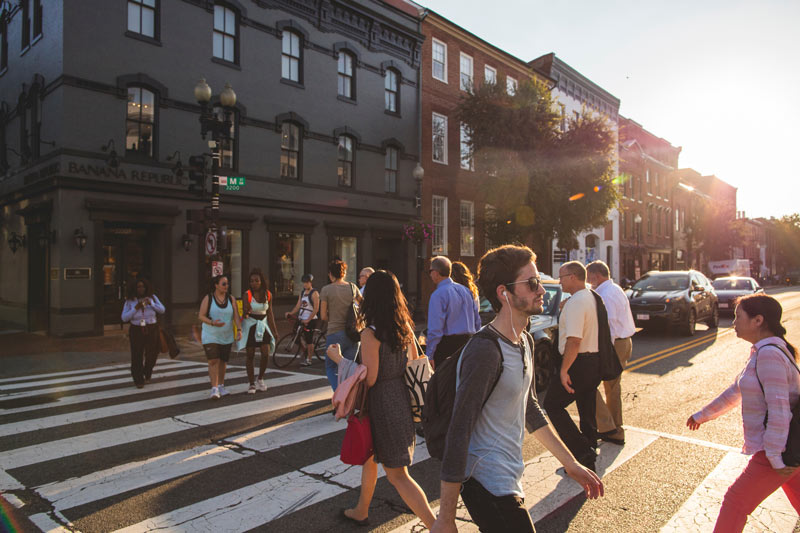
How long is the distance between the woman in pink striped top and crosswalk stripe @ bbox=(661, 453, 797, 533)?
99 centimetres

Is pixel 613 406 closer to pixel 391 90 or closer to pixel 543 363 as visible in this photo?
pixel 543 363

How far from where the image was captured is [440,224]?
25.2 m

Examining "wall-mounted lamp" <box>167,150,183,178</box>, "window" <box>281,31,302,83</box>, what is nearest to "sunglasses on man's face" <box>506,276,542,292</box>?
"wall-mounted lamp" <box>167,150,183,178</box>

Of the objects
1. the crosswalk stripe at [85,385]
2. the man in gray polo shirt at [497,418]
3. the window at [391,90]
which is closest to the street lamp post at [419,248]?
the window at [391,90]

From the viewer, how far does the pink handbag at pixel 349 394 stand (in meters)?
3.31

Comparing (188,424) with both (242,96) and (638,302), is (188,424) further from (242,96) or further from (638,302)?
(242,96)

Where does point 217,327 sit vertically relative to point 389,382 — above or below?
below

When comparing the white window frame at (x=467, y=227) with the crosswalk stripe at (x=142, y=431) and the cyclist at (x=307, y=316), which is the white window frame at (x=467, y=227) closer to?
the cyclist at (x=307, y=316)

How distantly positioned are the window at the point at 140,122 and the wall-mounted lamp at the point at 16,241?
5.27 meters

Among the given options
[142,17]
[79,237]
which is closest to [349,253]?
[79,237]

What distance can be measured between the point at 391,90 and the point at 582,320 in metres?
19.9

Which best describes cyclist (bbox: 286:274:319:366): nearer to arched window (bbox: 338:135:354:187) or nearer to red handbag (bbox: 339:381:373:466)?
red handbag (bbox: 339:381:373:466)

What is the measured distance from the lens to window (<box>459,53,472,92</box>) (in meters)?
26.2

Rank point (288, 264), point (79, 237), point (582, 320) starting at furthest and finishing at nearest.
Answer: point (288, 264)
point (79, 237)
point (582, 320)
